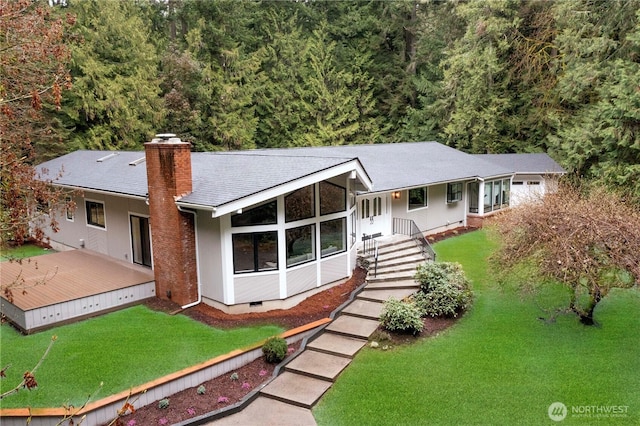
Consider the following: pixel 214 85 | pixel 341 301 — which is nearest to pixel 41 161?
pixel 214 85

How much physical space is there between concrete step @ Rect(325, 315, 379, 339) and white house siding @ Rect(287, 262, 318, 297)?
1547 millimetres

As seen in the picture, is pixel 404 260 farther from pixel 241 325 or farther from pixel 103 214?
pixel 103 214

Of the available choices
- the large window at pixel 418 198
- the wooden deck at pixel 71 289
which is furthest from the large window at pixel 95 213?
the large window at pixel 418 198

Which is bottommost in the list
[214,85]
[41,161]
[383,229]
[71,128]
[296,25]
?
[383,229]

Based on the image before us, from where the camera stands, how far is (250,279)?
11.9 meters

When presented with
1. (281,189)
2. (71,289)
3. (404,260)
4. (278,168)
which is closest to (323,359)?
(281,189)

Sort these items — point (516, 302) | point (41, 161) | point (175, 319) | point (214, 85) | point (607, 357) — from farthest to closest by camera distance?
point (214, 85) → point (41, 161) → point (516, 302) → point (175, 319) → point (607, 357)

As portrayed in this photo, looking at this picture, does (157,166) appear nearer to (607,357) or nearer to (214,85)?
(607,357)

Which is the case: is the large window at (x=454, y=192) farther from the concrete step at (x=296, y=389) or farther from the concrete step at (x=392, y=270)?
the concrete step at (x=296, y=389)

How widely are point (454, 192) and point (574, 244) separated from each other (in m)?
12.2

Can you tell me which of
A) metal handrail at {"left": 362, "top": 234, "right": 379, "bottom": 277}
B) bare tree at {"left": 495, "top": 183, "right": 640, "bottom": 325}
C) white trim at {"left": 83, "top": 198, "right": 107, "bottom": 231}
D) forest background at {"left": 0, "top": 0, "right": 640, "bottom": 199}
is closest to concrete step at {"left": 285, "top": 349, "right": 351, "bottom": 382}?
bare tree at {"left": 495, "top": 183, "right": 640, "bottom": 325}

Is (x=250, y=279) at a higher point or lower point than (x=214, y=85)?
lower

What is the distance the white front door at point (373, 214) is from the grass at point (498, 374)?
232 inches

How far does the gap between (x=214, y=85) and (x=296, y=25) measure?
12803 mm
